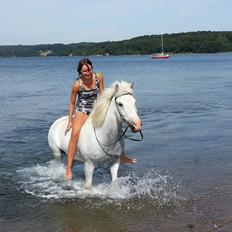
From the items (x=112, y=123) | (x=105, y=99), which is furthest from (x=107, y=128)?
(x=105, y=99)

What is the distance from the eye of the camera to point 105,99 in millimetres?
7480

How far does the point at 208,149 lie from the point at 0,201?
19.5ft

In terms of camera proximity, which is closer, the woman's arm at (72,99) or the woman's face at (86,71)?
the woman's face at (86,71)

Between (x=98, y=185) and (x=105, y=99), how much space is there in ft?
7.08

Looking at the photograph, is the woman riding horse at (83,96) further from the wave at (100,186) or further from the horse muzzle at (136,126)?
the horse muzzle at (136,126)

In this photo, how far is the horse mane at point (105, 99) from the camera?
7.20m

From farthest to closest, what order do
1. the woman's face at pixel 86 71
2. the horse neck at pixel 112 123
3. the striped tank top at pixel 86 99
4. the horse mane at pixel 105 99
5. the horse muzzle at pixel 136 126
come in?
the striped tank top at pixel 86 99 → the woman's face at pixel 86 71 → the horse neck at pixel 112 123 → the horse mane at pixel 105 99 → the horse muzzle at pixel 136 126

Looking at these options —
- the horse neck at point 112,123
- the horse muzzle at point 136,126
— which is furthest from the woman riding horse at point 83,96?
the horse muzzle at point 136,126

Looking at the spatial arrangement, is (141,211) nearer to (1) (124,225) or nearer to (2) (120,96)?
(1) (124,225)

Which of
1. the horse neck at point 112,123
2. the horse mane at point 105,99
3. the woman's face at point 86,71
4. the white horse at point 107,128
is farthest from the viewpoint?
the woman's face at point 86,71

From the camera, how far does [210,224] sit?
273 inches

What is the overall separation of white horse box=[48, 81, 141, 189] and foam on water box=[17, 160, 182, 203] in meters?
0.41

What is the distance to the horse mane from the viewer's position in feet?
23.6

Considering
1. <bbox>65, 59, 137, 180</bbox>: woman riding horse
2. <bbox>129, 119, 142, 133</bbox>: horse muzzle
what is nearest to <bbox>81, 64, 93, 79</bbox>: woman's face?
<bbox>65, 59, 137, 180</bbox>: woman riding horse
